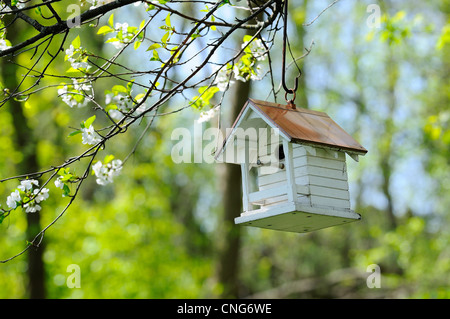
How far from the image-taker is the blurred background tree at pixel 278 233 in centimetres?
963

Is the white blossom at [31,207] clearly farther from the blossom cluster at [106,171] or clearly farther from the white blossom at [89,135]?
the blossom cluster at [106,171]

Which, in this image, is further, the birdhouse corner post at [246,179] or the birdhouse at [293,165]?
the birdhouse corner post at [246,179]

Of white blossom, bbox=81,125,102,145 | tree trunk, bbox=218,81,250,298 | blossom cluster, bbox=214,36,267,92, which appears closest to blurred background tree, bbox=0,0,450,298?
tree trunk, bbox=218,81,250,298

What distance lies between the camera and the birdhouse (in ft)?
9.62

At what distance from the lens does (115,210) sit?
11.0 m

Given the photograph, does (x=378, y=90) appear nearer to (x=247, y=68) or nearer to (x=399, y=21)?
(x=399, y=21)

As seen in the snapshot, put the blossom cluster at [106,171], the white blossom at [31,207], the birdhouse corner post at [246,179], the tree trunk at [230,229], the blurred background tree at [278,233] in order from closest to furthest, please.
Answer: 1. the white blossom at [31,207]
2. the birdhouse corner post at [246,179]
3. the blossom cluster at [106,171]
4. the tree trunk at [230,229]
5. the blurred background tree at [278,233]

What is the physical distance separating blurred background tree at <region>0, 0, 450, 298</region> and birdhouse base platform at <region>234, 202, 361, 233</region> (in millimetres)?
4124

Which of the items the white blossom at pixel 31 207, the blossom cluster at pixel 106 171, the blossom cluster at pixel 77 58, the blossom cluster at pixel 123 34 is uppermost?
the blossom cluster at pixel 123 34

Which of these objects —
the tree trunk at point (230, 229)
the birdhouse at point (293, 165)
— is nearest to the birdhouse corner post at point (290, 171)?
the birdhouse at point (293, 165)

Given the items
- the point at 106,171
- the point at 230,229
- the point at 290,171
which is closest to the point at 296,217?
the point at 290,171

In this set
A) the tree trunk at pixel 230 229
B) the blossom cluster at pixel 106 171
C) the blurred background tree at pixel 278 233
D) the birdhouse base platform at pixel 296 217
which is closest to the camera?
the birdhouse base platform at pixel 296 217

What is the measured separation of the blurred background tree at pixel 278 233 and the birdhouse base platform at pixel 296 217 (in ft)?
13.5
